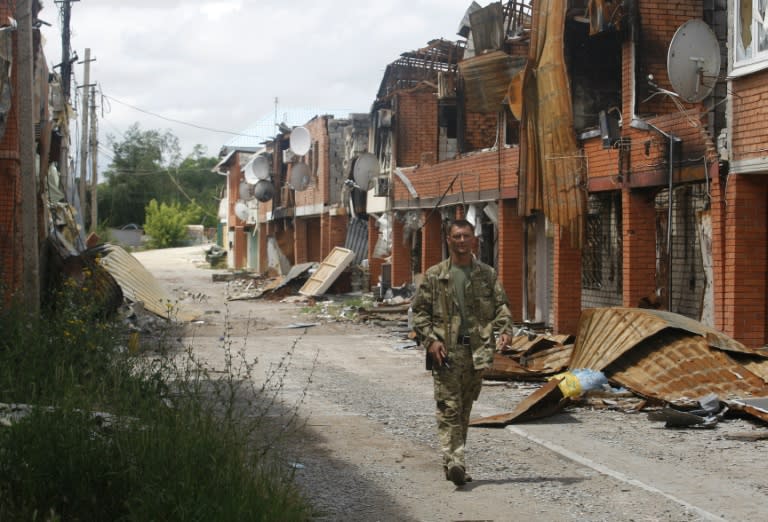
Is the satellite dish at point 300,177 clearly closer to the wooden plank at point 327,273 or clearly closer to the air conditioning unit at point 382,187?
the wooden plank at point 327,273

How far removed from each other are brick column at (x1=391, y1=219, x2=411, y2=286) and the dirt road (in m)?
16.0

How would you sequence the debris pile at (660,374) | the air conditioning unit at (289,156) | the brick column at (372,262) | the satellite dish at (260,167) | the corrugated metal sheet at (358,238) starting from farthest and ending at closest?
the satellite dish at (260,167) < the air conditioning unit at (289,156) < the corrugated metal sheet at (358,238) < the brick column at (372,262) < the debris pile at (660,374)

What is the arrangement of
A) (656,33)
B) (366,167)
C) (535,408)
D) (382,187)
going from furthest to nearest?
(366,167) → (382,187) → (656,33) → (535,408)

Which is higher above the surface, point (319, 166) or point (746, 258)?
point (319, 166)

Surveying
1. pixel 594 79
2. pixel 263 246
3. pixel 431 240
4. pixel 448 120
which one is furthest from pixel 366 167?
pixel 263 246

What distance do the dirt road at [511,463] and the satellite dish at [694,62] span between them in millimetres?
4258

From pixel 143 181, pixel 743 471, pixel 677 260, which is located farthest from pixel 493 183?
pixel 143 181

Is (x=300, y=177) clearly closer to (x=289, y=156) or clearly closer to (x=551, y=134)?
(x=289, y=156)

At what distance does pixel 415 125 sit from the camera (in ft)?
97.8

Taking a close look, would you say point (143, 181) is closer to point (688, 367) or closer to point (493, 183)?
point (493, 183)

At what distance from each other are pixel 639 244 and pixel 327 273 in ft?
56.3

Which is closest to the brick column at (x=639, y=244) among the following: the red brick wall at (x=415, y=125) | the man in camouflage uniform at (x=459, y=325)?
the man in camouflage uniform at (x=459, y=325)

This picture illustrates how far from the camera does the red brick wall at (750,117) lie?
1197cm

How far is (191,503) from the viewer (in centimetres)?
525
